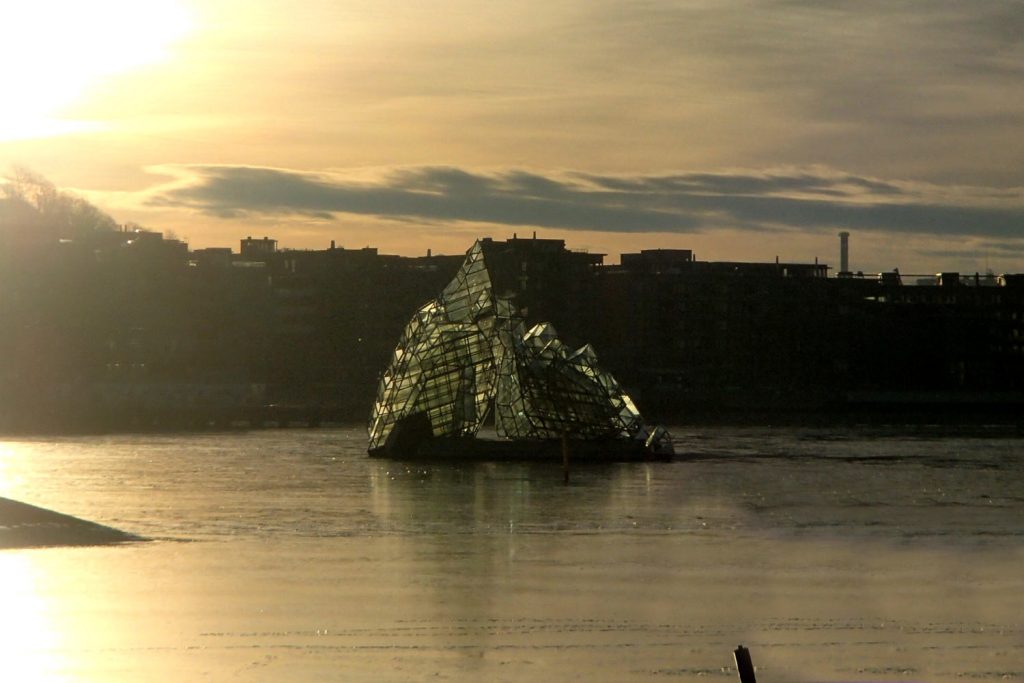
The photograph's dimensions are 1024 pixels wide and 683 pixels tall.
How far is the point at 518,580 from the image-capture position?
111 feet

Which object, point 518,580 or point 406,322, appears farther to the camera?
point 406,322

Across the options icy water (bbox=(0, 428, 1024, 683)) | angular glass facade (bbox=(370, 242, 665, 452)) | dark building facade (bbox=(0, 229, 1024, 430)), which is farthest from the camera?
dark building facade (bbox=(0, 229, 1024, 430))

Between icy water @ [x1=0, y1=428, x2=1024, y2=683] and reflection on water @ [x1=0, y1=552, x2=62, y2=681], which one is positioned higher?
reflection on water @ [x1=0, y1=552, x2=62, y2=681]

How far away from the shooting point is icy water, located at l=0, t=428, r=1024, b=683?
24406 millimetres

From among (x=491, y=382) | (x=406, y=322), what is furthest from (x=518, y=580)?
(x=406, y=322)

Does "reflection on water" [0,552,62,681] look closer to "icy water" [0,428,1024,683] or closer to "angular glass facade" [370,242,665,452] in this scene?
"icy water" [0,428,1024,683]

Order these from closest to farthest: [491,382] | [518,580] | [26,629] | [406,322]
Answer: [26,629] < [518,580] < [491,382] < [406,322]

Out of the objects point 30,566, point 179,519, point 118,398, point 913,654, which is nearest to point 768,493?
point 179,519

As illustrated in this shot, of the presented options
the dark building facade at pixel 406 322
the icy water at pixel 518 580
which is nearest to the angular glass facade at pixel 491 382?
the icy water at pixel 518 580

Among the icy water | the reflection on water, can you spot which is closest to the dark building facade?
the icy water

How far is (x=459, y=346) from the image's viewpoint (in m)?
84.8

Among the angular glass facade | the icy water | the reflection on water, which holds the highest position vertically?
the angular glass facade

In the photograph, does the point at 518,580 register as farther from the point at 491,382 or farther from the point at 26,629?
the point at 491,382

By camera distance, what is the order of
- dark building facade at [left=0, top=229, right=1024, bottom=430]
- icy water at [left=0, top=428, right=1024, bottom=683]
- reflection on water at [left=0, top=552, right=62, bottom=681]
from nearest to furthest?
1. reflection on water at [left=0, top=552, right=62, bottom=681]
2. icy water at [left=0, top=428, right=1024, bottom=683]
3. dark building facade at [left=0, top=229, right=1024, bottom=430]
